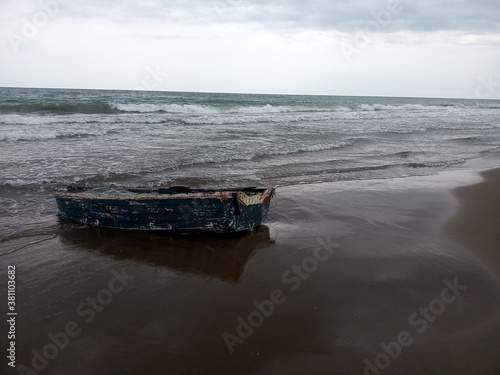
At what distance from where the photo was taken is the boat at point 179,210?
6.19 metres

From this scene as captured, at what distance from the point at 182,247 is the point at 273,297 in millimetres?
2147

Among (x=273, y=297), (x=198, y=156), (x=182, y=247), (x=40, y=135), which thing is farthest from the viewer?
(x=40, y=135)

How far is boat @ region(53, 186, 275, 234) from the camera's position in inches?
244

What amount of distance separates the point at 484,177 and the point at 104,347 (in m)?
11.9

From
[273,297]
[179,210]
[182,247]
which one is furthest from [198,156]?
[273,297]

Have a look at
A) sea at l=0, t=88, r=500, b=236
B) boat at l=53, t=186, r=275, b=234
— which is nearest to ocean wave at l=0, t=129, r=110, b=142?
sea at l=0, t=88, r=500, b=236

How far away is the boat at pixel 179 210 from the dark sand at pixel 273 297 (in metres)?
0.23

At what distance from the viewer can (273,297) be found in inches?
181

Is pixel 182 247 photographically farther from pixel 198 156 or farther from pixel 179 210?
pixel 198 156

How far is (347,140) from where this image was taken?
18281mm

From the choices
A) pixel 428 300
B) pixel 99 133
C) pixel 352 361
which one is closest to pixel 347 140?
pixel 99 133

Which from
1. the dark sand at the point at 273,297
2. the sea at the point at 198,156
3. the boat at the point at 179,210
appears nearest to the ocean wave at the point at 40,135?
the sea at the point at 198,156

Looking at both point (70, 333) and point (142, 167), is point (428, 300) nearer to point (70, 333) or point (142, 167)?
point (70, 333)

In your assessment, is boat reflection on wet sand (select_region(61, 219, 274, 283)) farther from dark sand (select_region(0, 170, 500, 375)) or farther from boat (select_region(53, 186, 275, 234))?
boat (select_region(53, 186, 275, 234))
